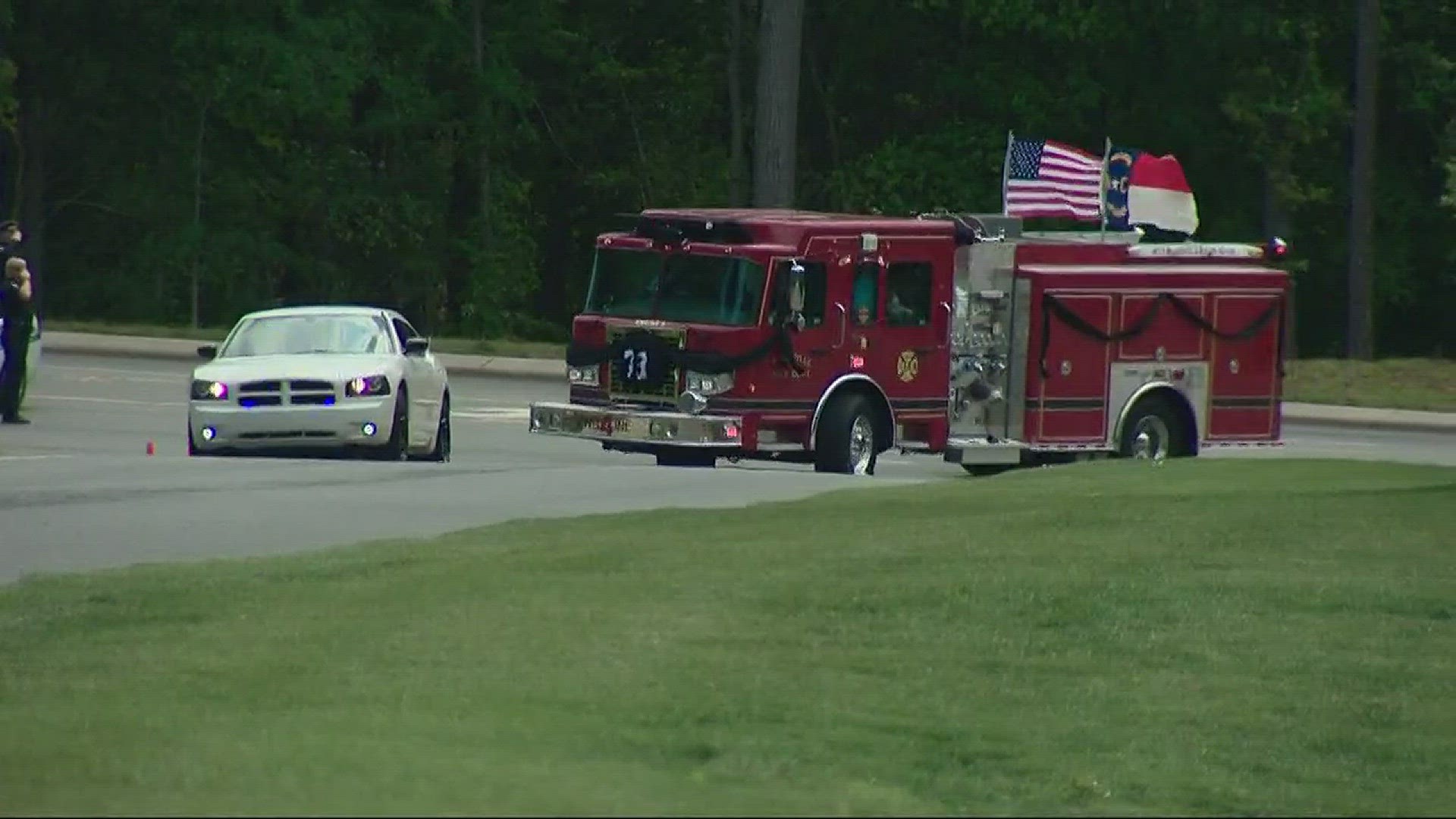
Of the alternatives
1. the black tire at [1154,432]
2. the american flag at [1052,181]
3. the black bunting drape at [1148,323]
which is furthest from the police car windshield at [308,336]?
the american flag at [1052,181]

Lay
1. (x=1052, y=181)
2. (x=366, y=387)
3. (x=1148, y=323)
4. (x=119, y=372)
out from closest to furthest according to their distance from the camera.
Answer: (x=366, y=387), (x=1148, y=323), (x=1052, y=181), (x=119, y=372)

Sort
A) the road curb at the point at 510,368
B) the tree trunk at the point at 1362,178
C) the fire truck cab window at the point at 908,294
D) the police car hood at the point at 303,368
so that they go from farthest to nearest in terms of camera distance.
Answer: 1. the tree trunk at the point at 1362,178
2. the road curb at the point at 510,368
3. the fire truck cab window at the point at 908,294
4. the police car hood at the point at 303,368

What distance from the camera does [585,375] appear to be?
2539 cm

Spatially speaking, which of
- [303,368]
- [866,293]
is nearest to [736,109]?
[866,293]

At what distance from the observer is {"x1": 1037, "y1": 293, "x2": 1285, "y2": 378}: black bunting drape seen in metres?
26.0

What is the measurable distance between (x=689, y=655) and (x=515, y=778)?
9.92 feet

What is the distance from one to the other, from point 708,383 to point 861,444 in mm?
1602

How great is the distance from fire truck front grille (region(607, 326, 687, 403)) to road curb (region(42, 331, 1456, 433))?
42.5ft

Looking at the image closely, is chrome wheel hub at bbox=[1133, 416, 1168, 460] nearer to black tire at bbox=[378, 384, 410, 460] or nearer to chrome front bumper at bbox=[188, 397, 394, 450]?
black tire at bbox=[378, 384, 410, 460]

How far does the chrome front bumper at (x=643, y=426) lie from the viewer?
2425 cm

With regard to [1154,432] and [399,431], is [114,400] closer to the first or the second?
[399,431]

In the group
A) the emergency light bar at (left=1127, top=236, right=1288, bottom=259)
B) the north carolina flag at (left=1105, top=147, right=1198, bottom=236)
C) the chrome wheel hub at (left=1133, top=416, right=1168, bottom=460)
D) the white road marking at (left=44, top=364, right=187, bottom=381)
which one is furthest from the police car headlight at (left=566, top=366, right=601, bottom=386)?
the white road marking at (left=44, top=364, right=187, bottom=381)

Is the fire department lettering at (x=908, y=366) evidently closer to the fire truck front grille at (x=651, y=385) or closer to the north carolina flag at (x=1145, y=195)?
the fire truck front grille at (x=651, y=385)

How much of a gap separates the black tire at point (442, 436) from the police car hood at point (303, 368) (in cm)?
109
